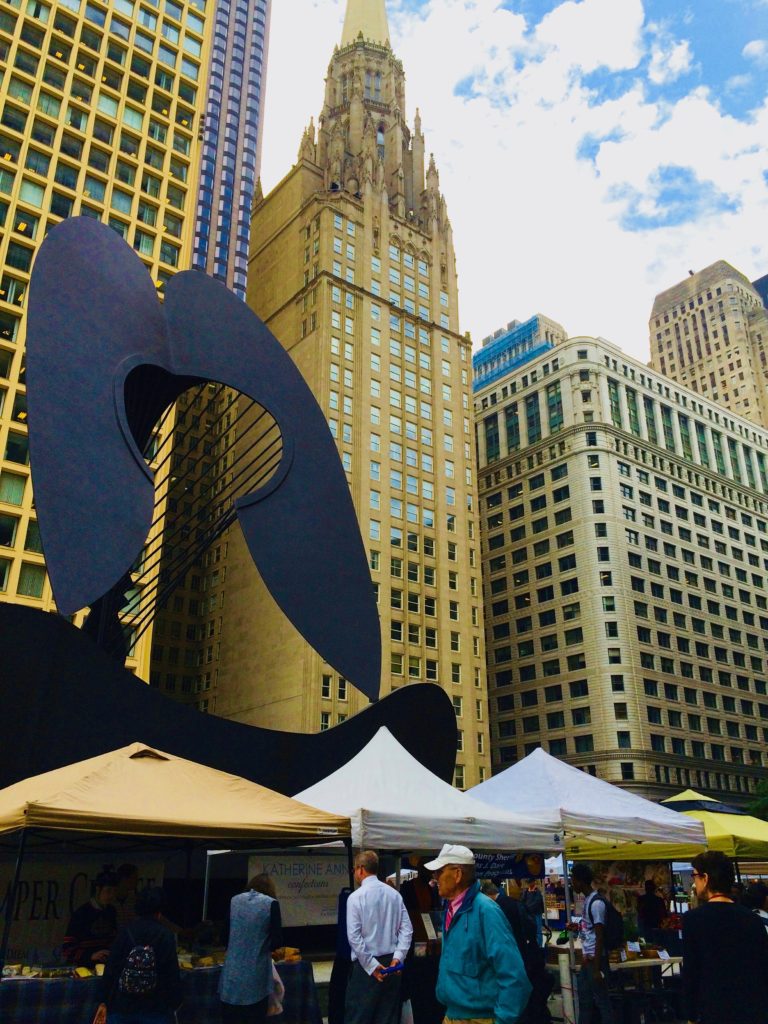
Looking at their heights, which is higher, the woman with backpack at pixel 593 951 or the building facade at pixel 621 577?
the building facade at pixel 621 577

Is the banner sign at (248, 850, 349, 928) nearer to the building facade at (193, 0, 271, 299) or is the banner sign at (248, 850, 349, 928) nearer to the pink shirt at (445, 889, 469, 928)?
the pink shirt at (445, 889, 469, 928)

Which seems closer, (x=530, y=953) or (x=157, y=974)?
(x=157, y=974)

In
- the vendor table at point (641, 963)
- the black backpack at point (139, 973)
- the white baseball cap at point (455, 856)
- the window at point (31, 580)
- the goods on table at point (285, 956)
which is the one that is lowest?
the vendor table at point (641, 963)

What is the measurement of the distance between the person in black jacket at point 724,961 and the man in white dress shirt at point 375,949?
8.40ft

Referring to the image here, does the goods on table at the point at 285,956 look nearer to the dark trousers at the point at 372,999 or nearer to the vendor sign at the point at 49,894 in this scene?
the dark trousers at the point at 372,999

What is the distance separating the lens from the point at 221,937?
9555 mm

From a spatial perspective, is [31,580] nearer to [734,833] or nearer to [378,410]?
[378,410]

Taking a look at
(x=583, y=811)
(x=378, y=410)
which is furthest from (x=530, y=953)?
(x=378, y=410)

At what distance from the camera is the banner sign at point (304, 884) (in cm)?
1195

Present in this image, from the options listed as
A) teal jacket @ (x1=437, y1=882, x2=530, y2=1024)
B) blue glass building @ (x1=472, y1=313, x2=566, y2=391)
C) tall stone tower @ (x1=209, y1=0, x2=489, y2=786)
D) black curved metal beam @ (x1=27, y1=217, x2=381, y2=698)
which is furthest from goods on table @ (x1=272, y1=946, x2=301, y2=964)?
blue glass building @ (x1=472, y1=313, x2=566, y2=391)

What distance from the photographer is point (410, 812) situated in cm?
1012

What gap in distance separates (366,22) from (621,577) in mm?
73928

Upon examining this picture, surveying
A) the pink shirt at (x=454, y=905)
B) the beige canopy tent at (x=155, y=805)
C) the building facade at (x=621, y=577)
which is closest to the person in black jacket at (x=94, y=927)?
the beige canopy tent at (x=155, y=805)

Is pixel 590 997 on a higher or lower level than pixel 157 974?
lower
